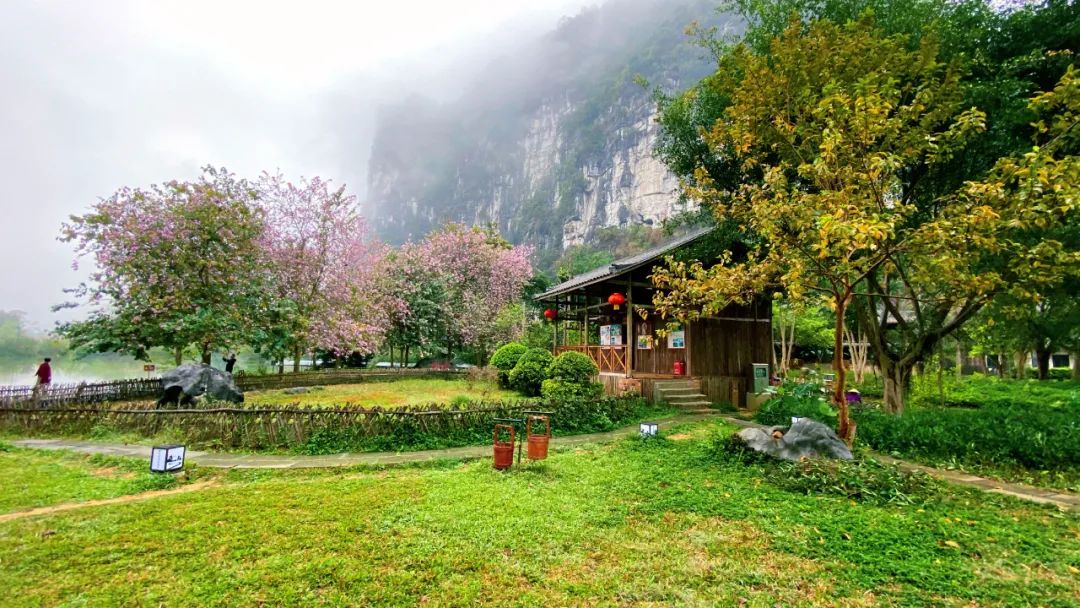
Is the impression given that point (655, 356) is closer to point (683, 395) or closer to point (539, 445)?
point (683, 395)

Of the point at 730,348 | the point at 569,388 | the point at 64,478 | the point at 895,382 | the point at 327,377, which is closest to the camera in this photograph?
the point at 64,478

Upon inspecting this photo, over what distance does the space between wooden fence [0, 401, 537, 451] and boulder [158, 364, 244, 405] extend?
1.95 metres

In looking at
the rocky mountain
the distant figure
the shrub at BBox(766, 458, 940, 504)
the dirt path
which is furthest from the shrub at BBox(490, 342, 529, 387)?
the rocky mountain

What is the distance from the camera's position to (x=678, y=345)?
14883 millimetres

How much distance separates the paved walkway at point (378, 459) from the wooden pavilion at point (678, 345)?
565 centimetres

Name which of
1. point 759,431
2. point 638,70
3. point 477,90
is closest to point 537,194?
point 638,70

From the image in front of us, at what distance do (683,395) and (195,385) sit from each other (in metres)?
13.0

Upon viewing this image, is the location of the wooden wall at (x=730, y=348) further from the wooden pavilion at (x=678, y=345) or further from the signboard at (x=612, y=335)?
the signboard at (x=612, y=335)

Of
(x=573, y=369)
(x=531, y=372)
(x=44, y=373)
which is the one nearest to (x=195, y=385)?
(x=44, y=373)

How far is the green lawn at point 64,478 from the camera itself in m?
5.49

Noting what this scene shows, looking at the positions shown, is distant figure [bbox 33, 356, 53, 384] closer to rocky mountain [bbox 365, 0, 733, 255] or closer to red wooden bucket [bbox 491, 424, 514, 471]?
red wooden bucket [bbox 491, 424, 514, 471]

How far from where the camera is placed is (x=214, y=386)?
37.9 ft

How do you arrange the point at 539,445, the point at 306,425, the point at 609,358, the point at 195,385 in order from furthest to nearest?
the point at 609,358 < the point at 195,385 < the point at 306,425 < the point at 539,445

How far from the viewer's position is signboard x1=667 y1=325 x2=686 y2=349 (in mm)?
14656
